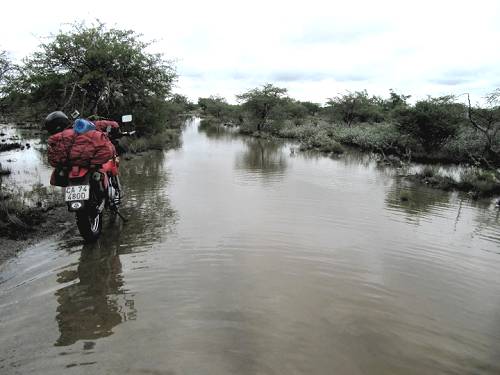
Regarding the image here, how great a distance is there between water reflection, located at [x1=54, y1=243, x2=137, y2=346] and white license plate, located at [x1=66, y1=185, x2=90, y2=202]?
0.80m

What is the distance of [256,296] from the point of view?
13.0ft

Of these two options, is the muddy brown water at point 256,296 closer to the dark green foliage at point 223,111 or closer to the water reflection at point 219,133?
the water reflection at point 219,133

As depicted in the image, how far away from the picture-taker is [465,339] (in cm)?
336

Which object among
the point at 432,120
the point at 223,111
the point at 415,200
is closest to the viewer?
the point at 415,200

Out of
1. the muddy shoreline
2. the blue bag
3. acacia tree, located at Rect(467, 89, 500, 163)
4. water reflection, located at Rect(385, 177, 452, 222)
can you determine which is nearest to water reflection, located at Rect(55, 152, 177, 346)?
the muddy shoreline

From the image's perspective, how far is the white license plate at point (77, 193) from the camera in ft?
16.0

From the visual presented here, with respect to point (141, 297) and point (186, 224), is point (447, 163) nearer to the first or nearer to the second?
point (186, 224)

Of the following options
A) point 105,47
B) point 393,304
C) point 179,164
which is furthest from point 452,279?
point 105,47

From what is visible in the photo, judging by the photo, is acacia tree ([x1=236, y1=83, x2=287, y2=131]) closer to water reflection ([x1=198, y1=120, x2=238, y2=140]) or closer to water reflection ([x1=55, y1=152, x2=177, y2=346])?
water reflection ([x1=198, y1=120, x2=238, y2=140])

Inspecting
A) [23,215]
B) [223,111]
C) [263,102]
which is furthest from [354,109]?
[23,215]

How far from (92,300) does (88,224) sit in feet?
5.55

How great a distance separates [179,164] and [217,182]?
4.23 metres

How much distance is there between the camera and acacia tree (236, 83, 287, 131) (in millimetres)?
40719

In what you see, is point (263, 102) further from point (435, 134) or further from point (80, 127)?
point (80, 127)
